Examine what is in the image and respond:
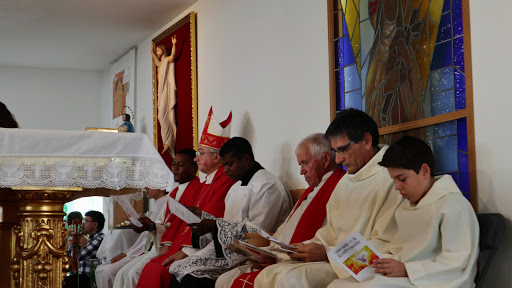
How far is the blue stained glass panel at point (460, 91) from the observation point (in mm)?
4137

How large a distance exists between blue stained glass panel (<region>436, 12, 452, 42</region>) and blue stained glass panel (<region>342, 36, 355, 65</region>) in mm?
1013

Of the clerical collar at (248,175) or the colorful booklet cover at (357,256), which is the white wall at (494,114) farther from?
the clerical collar at (248,175)

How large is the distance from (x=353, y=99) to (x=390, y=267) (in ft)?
7.32

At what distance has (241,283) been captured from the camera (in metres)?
4.30

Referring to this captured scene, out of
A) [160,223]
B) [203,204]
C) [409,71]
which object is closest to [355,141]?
[409,71]

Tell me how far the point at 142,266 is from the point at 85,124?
5582 millimetres

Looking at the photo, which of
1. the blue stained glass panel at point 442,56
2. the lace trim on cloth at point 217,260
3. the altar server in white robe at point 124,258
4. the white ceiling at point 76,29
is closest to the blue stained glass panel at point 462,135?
the blue stained glass panel at point 442,56

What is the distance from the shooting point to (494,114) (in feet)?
12.6

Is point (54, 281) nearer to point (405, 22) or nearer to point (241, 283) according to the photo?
point (241, 283)

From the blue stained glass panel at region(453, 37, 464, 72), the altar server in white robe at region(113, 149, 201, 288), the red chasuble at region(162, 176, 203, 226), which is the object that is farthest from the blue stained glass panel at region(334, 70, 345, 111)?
the red chasuble at region(162, 176, 203, 226)

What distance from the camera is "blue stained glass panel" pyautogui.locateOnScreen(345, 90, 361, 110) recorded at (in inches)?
205

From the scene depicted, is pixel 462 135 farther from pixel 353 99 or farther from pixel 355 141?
pixel 353 99

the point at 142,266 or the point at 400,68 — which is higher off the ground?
the point at 400,68

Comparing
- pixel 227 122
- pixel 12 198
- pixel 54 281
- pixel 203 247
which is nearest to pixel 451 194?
pixel 54 281
